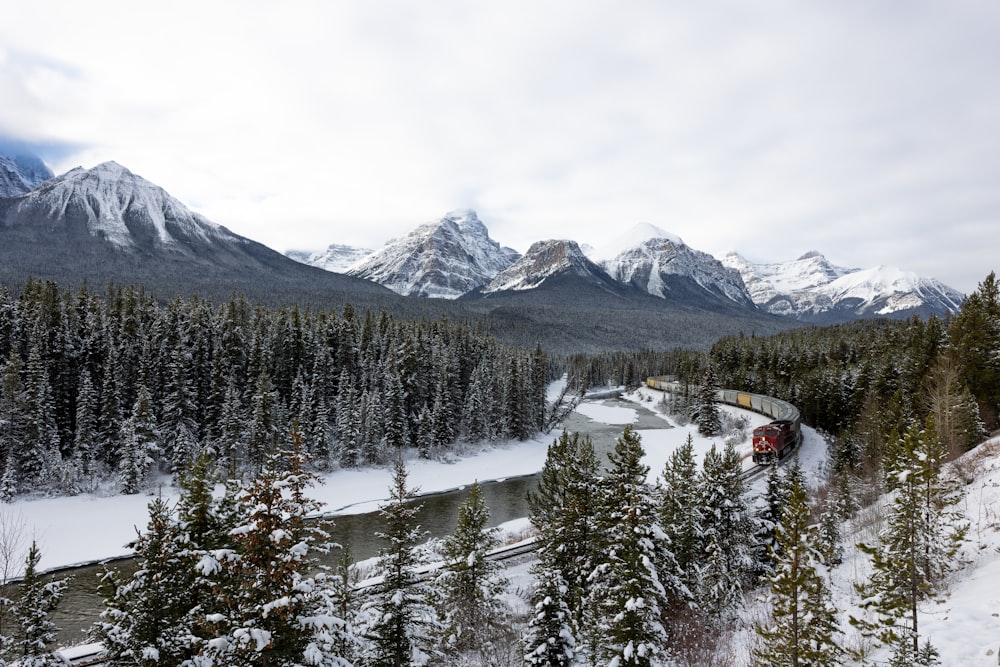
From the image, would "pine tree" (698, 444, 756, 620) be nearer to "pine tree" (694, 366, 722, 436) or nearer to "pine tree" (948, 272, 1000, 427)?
"pine tree" (948, 272, 1000, 427)

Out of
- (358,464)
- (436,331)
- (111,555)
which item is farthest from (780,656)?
(436,331)

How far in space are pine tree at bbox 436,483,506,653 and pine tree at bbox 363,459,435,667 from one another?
3.62 metres

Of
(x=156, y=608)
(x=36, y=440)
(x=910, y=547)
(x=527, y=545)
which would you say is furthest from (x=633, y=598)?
(x=36, y=440)

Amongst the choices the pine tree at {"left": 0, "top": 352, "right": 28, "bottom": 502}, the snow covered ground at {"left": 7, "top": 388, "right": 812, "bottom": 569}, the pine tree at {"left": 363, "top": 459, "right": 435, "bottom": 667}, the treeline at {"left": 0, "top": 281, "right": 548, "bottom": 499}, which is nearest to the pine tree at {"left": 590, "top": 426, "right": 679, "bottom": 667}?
the pine tree at {"left": 363, "top": 459, "right": 435, "bottom": 667}

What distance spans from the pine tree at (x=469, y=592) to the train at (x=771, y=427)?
65.1 feet

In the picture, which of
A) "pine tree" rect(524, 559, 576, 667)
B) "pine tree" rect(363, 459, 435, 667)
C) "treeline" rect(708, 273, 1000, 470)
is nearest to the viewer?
"pine tree" rect(363, 459, 435, 667)

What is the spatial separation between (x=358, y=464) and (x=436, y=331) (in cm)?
3182

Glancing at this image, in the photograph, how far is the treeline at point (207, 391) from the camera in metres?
43.6

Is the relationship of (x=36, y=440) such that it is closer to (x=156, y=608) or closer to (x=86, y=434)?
(x=86, y=434)

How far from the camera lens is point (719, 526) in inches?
870

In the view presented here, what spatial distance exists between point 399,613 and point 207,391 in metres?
49.9

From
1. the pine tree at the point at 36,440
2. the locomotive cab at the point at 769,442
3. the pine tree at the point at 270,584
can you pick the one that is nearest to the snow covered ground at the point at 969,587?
the pine tree at the point at 270,584

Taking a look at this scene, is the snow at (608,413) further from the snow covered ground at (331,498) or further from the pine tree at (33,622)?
the pine tree at (33,622)

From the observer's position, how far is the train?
4791cm
